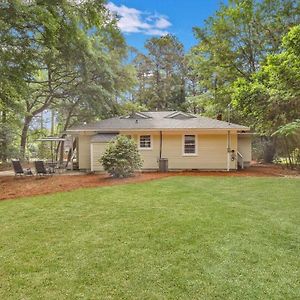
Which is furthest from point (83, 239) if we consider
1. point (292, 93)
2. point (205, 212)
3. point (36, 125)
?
point (36, 125)

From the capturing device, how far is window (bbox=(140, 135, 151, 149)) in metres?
17.8

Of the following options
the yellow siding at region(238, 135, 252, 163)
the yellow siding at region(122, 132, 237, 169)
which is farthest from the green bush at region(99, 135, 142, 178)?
the yellow siding at region(238, 135, 252, 163)

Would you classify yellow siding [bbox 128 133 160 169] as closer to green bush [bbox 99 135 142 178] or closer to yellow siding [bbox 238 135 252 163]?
green bush [bbox 99 135 142 178]

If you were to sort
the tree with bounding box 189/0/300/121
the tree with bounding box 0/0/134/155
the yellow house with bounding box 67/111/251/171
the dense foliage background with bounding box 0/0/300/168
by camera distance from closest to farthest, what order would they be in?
1. the tree with bounding box 0/0/134/155
2. the dense foliage background with bounding box 0/0/300/168
3. the yellow house with bounding box 67/111/251/171
4. the tree with bounding box 189/0/300/121

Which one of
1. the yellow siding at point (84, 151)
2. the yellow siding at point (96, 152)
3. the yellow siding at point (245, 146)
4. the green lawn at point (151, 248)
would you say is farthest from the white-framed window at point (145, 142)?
the green lawn at point (151, 248)

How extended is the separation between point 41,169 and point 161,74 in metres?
26.3

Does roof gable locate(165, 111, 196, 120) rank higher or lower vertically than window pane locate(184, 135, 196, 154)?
higher

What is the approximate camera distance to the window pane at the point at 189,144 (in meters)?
17.8

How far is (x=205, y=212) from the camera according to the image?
7.43m

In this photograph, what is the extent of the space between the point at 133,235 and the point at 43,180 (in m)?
9.29

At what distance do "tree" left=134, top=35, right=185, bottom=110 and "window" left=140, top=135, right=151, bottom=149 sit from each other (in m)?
20.4

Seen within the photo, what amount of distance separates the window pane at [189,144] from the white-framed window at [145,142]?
1.94m

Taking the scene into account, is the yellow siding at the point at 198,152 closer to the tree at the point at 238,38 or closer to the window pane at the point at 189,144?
the window pane at the point at 189,144

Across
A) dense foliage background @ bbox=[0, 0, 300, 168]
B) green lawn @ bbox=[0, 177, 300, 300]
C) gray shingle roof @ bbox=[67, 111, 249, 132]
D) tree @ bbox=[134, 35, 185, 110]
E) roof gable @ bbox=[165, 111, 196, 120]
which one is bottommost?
green lawn @ bbox=[0, 177, 300, 300]
